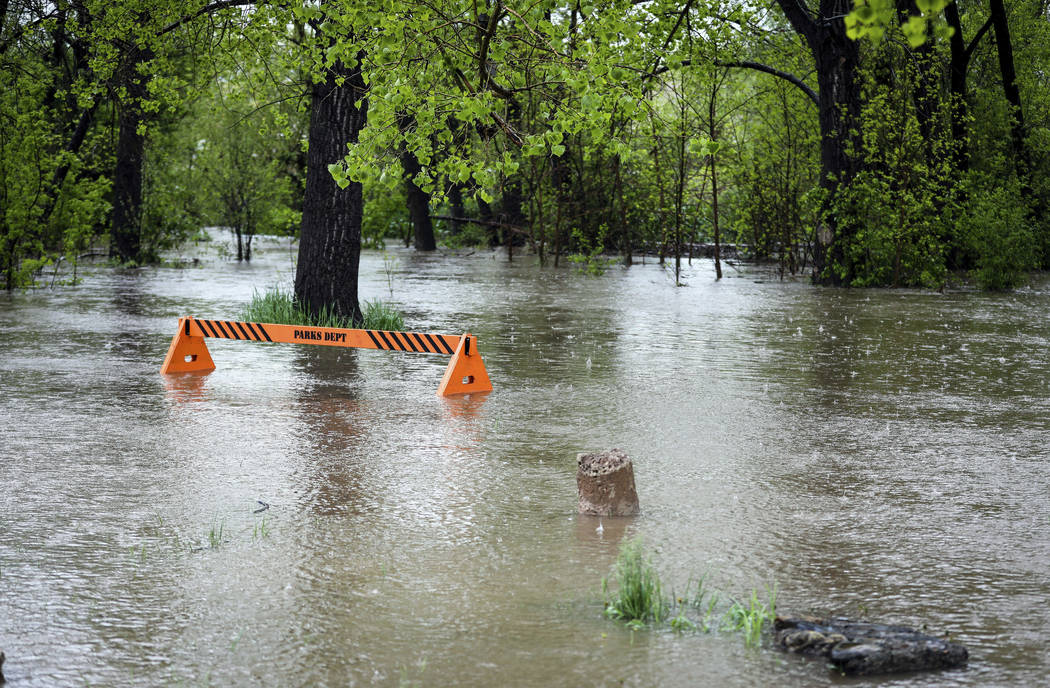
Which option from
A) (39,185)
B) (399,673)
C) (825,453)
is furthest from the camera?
(39,185)

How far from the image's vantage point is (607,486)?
6.52 metres

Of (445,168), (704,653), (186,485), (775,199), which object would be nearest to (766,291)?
(775,199)

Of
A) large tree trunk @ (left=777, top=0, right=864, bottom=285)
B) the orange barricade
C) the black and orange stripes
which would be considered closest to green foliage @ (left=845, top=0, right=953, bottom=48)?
the orange barricade

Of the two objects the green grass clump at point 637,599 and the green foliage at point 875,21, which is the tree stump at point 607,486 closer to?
the green grass clump at point 637,599

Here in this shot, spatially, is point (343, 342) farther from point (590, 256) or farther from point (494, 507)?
point (590, 256)

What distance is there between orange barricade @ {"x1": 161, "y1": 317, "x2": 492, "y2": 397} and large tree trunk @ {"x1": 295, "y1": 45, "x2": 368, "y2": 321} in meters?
3.02

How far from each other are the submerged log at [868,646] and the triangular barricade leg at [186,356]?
27.5ft

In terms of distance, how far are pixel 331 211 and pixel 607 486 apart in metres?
9.21

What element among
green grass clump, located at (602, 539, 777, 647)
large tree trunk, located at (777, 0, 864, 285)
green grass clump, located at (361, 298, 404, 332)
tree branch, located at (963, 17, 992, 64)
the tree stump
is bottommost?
green grass clump, located at (602, 539, 777, 647)

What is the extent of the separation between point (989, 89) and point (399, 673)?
26.6 metres

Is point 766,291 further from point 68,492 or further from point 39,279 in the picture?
point 68,492

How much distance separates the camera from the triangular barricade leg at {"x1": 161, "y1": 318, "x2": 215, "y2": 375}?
38.9 feet

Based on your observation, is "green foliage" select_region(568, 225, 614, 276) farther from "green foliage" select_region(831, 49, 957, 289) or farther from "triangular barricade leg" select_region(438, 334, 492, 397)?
"triangular barricade leg" select_region(438, 334, 492, 397)

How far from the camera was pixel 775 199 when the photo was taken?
85.5 ft
